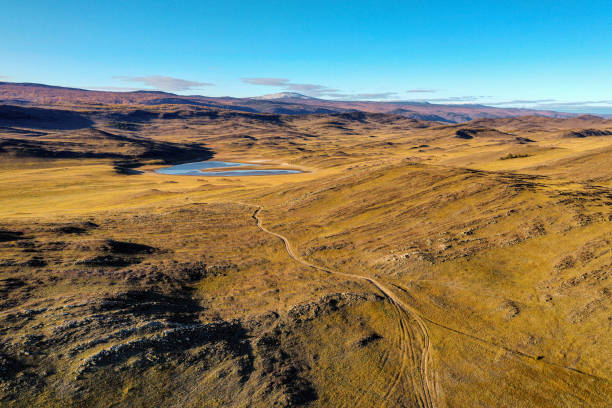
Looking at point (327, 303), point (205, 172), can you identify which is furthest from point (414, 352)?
point (205, 172)

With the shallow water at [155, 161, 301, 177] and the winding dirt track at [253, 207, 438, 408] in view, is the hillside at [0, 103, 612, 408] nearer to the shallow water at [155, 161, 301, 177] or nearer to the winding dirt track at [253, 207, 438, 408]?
the winding dirt track at [253, 207, 438, 408]

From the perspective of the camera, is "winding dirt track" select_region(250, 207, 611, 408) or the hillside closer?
the hillside

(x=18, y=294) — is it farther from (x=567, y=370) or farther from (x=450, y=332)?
(x=567, y=370)

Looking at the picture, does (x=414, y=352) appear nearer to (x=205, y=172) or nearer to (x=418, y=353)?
(x=418, y=353)

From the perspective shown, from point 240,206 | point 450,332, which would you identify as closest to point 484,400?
point 450,332

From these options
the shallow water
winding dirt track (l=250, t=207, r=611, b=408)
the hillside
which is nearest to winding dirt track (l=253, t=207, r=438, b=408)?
winding dirt track (l=250, t=207, r=611, b=408)

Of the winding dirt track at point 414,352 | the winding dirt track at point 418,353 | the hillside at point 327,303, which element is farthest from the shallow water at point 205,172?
the winding dirt track at point 418,353

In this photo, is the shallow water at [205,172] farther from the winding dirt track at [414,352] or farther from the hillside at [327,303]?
the winding dirt track at [414,352]

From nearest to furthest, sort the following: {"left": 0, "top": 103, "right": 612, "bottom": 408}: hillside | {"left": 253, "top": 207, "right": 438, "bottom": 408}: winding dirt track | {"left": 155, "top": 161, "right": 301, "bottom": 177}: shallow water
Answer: {"left": 0, "top": 103, "right": 612, "bottom": 408}: hillside
{"left": 253, "top": 207, "right": 438, "bottom": 408}: winding dirt track
{"left": 155, "top": 161, "right": 301, "bottom": 177}: shallow water
